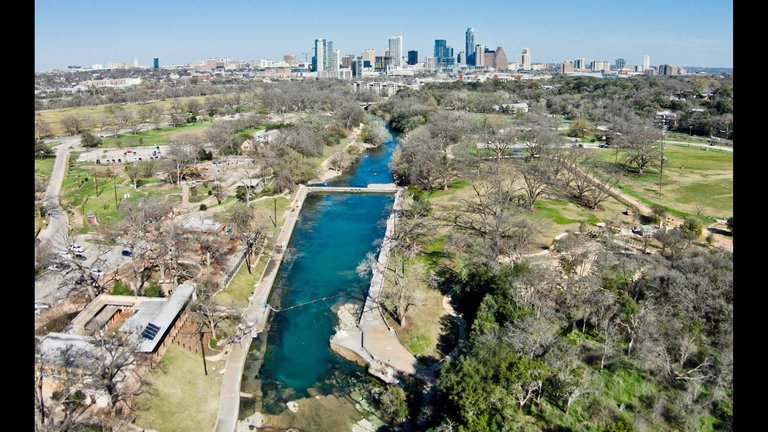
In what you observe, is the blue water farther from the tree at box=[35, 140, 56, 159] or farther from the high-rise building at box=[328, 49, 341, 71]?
the high-rise building at box=[328, 49, 341, 71]

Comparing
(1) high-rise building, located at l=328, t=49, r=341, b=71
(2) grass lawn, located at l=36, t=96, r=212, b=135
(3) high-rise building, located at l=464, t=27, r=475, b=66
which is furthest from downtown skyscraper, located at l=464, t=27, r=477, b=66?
(2) grass lawn, located at l=36, t=96, r=212, b=135

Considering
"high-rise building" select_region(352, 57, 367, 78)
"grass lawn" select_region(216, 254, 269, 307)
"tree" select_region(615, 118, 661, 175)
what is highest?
"high-rise building" select_region(352, 57, 367, 78)

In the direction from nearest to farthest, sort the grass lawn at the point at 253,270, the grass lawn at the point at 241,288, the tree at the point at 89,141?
the grass lawn at the point at 241,288
the grass lawn at the point at 253,270
the tree at the point at 89,141

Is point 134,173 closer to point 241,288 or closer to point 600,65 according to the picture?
point 241,288

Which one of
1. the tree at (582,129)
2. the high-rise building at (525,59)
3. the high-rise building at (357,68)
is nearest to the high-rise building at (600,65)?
the high-rise building at (525,59)

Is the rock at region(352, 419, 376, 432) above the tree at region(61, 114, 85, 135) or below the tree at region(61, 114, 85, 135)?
below

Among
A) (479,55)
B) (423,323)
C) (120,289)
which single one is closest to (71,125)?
(120,289)

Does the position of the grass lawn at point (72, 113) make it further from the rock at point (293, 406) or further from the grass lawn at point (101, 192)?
the rock at point (293, 406)
